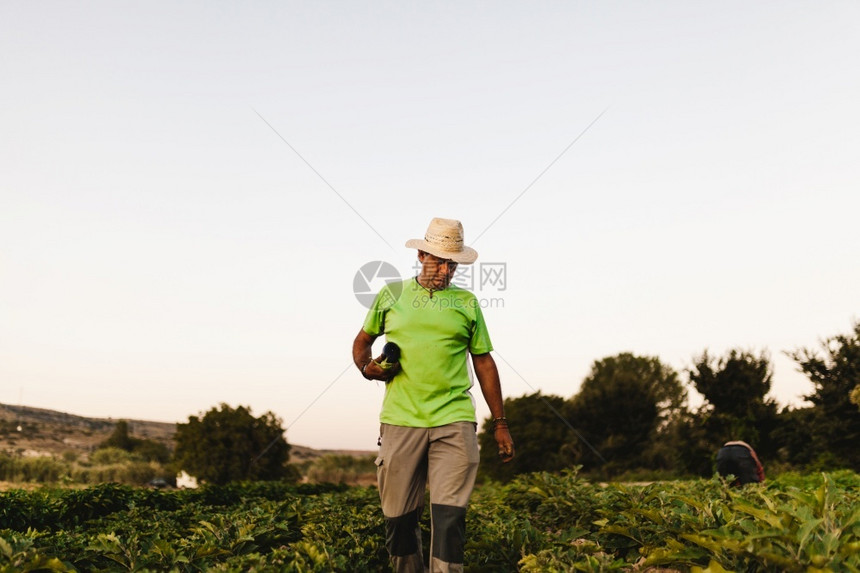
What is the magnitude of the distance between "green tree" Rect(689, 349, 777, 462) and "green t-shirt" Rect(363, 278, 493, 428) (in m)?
22.6

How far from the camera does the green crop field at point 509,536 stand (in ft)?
12.1

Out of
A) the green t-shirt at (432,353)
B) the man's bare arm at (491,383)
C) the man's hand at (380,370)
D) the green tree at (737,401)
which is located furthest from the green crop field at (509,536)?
the green tree at (737,401)

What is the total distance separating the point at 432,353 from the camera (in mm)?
4668

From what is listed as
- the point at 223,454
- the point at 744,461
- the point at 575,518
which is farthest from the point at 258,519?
the point at 223,454

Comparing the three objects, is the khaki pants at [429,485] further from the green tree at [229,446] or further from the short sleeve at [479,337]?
the green tree at [229,446]

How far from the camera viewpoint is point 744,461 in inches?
432

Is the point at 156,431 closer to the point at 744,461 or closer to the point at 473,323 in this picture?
the point at 744,461

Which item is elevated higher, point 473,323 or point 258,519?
point 473,323

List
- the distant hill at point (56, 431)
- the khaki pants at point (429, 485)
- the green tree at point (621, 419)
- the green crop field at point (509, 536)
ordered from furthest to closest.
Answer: the distant hill at point (56, 431)
the green tree at point (621, 419)
the khaki pants at point (429, 485)
the green crop field at point (509, 536)

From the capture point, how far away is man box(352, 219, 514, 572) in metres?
4.52

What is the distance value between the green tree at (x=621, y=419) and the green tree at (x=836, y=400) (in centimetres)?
653

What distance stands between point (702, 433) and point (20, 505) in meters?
23.2

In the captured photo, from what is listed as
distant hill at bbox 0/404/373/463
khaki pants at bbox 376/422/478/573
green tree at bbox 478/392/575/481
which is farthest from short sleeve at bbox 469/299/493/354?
distant hill at bbox 0/404/373/463

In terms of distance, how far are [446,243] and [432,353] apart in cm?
74
